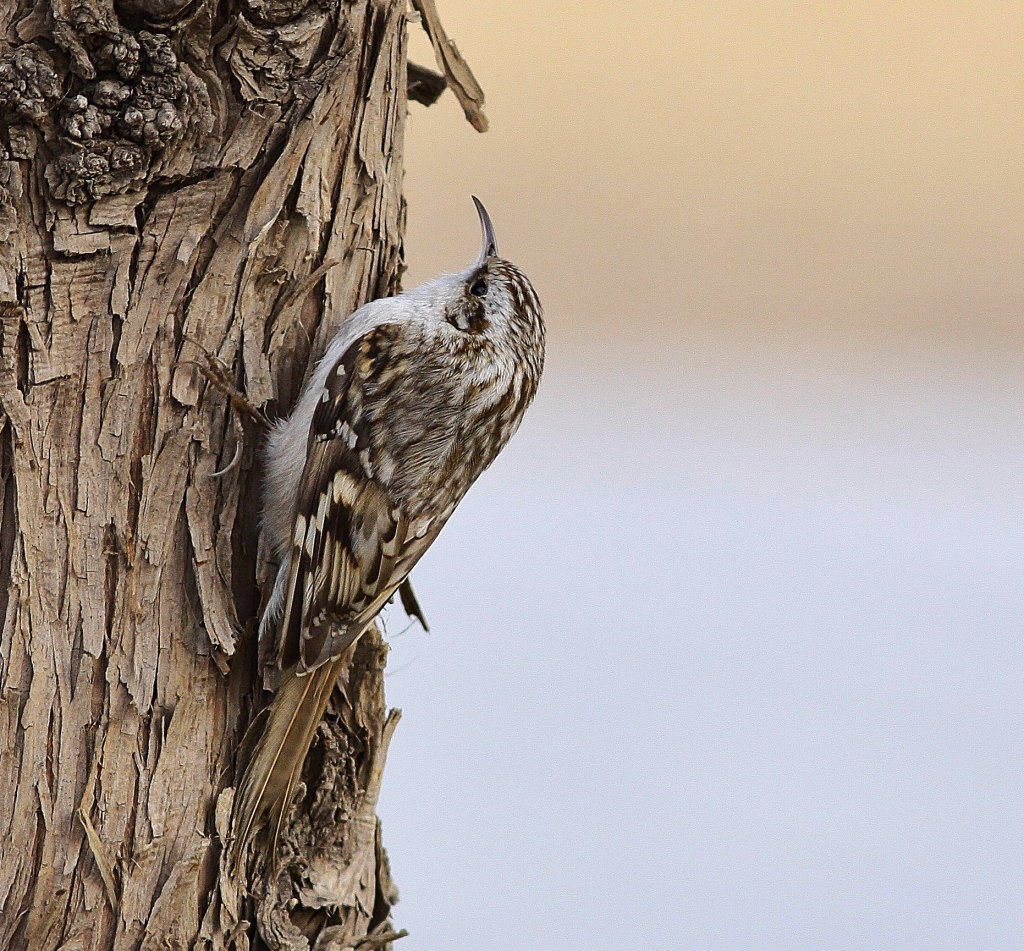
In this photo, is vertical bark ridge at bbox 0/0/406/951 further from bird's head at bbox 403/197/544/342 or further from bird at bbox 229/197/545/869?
bird's head at bbox 403/197/544/342

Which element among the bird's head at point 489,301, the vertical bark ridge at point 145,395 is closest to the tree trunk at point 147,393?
the vertical bark ridge at point 145,395

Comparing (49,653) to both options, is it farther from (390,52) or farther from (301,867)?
(390,52)

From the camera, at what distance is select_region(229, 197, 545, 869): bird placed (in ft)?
4.77

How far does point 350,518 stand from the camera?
1.50 meters

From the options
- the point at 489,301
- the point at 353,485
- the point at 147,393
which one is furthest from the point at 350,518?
the point at 489,301

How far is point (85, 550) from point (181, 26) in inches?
24.6

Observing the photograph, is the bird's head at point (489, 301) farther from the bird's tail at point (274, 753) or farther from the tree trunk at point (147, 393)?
the bird's tail at point (274, 753)

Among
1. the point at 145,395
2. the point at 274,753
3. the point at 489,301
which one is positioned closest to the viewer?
the point at 145,395

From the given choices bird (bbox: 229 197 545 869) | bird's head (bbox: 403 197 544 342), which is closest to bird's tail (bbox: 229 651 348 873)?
bird (bbox: 229 197 545 869)

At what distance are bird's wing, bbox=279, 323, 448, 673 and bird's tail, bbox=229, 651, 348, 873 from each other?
6 centimetres

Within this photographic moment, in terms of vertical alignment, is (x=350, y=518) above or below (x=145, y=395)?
below

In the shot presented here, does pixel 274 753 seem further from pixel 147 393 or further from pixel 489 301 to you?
pixel 489 301

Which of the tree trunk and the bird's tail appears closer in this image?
the tree trunk

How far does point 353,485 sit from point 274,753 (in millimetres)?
371
